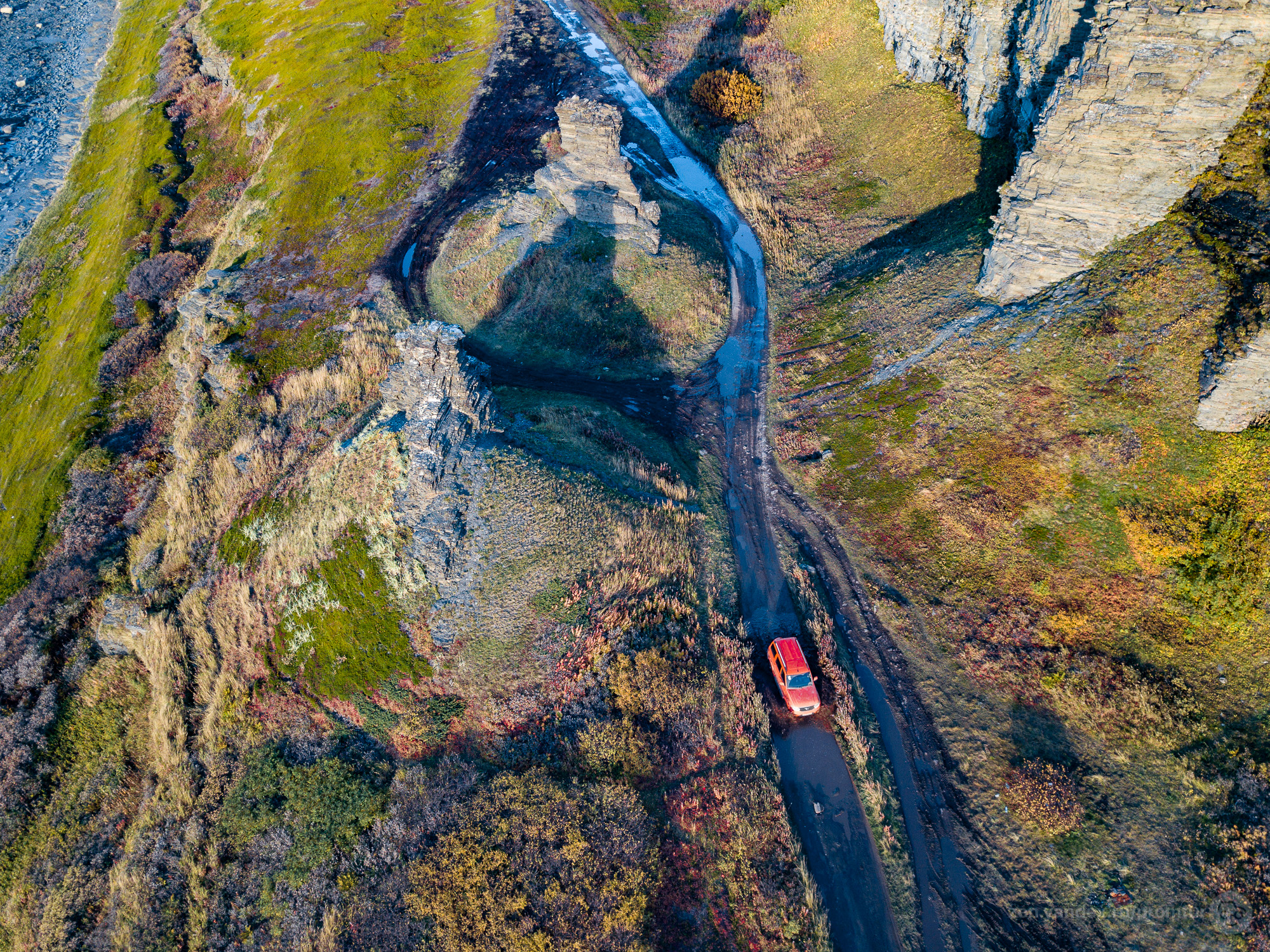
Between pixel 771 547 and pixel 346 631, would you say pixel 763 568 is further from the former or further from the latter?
pixel 346 631

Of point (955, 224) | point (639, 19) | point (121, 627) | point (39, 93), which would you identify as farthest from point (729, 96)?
point (39, 93)

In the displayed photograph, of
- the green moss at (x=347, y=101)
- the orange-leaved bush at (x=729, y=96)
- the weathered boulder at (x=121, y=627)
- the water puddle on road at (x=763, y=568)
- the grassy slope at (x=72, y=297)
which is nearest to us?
the water puddle on road at (x=763, y=568)

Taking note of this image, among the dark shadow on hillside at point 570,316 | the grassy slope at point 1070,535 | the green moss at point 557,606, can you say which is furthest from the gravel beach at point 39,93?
the grassy slope at point 1070,535

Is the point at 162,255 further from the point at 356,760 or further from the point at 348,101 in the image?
the point at 356,760

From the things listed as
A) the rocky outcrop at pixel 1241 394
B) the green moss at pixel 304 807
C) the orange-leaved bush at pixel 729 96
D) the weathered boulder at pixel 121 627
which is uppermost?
the orange-leaved bush at pixel 729 96

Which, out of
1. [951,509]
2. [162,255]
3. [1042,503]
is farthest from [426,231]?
[1042,503]

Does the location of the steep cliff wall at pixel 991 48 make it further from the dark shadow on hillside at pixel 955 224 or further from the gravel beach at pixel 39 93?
the gravel beach at pixel 39 93
